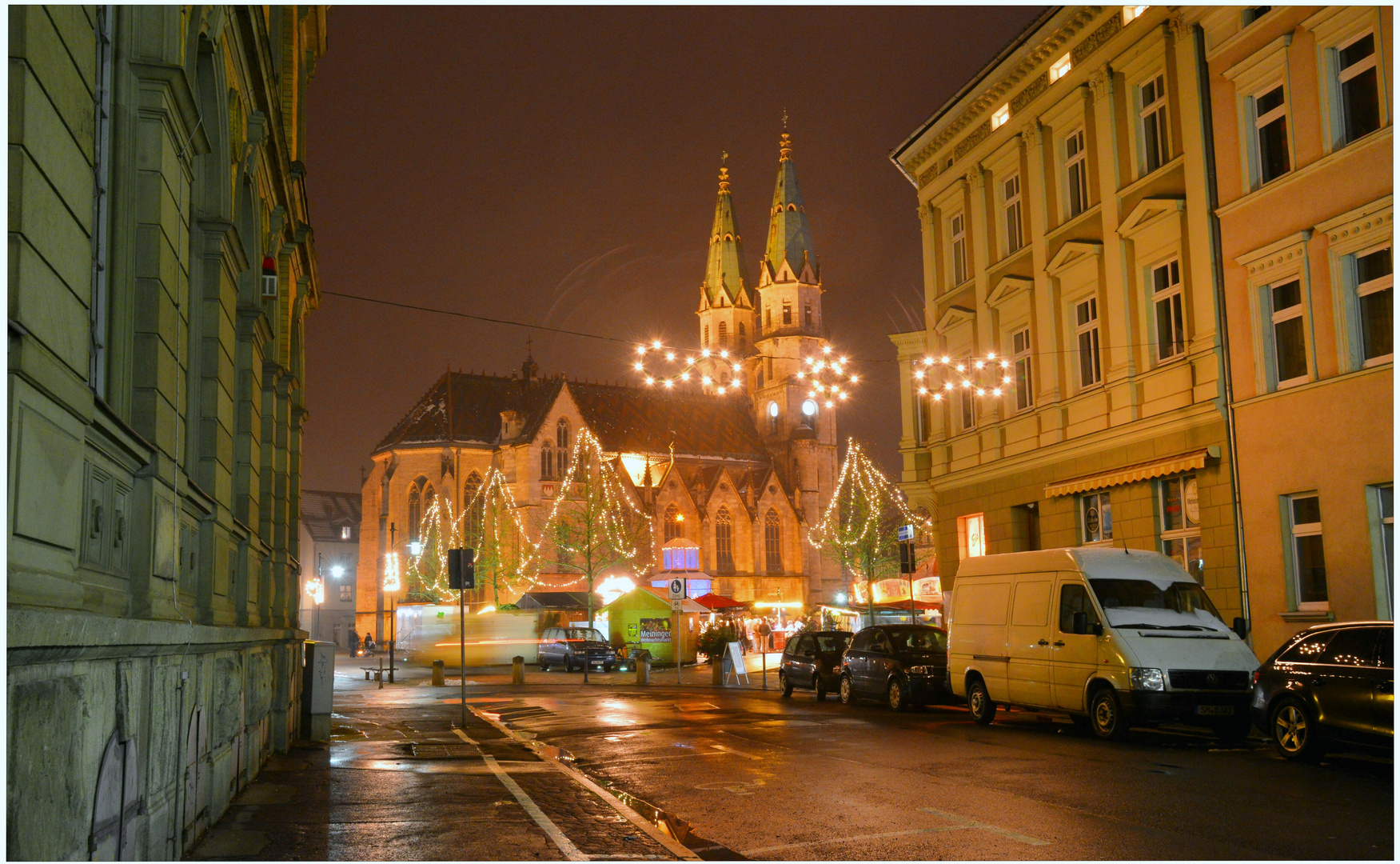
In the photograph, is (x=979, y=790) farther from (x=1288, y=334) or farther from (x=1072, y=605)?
(x=1288, y=334)

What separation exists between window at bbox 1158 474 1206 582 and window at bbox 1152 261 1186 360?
224 cm

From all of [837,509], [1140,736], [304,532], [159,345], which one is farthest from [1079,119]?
[304,532]

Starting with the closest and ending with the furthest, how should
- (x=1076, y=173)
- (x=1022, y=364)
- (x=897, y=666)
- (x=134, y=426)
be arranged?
(x=134, y=426) < (x=897, y=666) < (x=1076, y=173) < (x=1022, y=364)

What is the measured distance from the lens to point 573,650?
144ft

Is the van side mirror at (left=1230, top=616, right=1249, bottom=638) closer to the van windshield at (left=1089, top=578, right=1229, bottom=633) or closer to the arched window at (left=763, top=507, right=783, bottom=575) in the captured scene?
the van windshield at (left=1089, top=578, right=1229, bottom=633)

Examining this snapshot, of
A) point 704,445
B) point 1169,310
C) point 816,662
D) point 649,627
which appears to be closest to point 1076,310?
point 1169,310

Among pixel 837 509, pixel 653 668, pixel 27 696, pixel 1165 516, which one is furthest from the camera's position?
pixel 837 509

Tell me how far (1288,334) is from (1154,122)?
5.36 metres

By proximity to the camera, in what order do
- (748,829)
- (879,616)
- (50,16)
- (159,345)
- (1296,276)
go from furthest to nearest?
(879,616), (1296,276), (748,829), (159,345), (50,16)

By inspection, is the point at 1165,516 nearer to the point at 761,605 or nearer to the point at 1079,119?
the point at 1079,119

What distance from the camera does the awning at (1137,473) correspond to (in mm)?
20234

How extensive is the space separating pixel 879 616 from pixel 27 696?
44.0 meters

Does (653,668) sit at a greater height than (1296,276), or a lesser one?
lesser

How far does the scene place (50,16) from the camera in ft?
16.4
